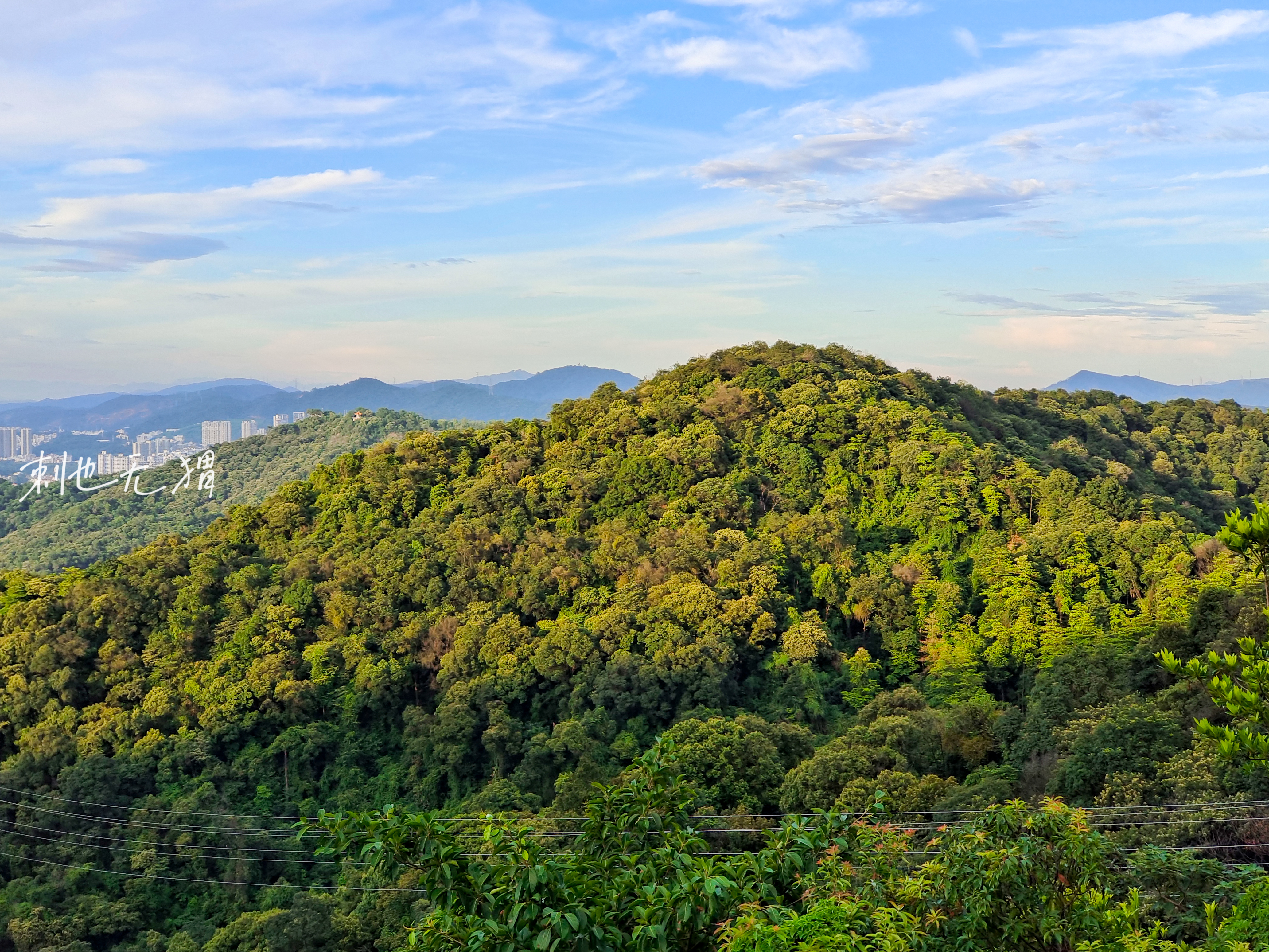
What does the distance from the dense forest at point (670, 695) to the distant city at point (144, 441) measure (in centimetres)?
9399

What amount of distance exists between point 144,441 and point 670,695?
13581 centimetres

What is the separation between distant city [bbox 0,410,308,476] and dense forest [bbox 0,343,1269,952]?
94.0 m

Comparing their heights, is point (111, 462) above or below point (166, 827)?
above

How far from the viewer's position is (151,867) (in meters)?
16.3

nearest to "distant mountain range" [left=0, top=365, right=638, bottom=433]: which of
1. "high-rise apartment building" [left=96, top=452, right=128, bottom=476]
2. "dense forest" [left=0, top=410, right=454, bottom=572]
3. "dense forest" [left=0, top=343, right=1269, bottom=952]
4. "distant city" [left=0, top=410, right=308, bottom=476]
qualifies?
"distant city" [left=0, top=410, right=308, bottom=476]

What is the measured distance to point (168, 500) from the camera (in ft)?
187

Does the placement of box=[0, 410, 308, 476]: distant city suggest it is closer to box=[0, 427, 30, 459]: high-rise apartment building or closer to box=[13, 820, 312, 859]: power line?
box=[0, 427, 30, 459]: high-rise apartment building

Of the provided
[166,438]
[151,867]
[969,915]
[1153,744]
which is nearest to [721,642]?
[1153,744]

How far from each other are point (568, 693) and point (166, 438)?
463 ft

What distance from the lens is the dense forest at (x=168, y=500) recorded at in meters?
50.4

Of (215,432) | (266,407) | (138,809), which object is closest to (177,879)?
(138,809)

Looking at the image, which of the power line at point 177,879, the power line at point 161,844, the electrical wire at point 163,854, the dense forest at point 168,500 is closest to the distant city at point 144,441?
the dense forest at point 168,500

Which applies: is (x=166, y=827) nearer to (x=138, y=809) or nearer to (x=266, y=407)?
(x=138, y=809)

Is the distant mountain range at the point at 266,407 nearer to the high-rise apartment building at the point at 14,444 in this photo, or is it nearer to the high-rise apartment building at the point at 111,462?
the high-rise apartment building at the point at 14,444
